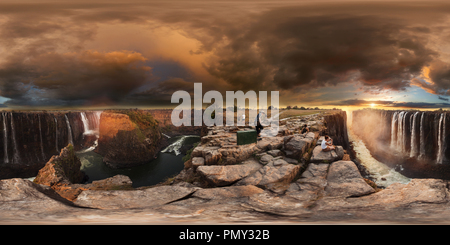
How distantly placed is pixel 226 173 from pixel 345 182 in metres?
3.40

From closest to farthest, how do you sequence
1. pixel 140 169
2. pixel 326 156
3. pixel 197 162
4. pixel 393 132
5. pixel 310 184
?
pixel 310 184, pixel 326 156, pixel 197 162, pixel 393 132, pixel 140 169

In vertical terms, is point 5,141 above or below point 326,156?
below

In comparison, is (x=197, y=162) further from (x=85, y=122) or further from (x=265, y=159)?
(x=85, y=122)

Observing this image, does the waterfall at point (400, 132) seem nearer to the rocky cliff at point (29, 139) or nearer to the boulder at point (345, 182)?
the boulder at point (345, 182)

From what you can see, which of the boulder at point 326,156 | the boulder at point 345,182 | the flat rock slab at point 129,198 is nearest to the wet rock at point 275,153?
the boulder at point 326,156

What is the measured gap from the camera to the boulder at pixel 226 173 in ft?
15.3

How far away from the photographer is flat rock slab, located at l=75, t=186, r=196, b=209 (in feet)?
10.4

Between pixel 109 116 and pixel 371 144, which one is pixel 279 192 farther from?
pixel 371 144

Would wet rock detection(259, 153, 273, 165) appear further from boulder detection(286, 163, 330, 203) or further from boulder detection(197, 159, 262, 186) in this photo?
boulder detection(286, 163, 330, 203)

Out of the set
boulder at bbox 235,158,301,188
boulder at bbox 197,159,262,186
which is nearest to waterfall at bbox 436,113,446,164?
boulder at bbox 235,158,301,188

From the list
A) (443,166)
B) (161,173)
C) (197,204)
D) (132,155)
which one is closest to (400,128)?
(443,166)

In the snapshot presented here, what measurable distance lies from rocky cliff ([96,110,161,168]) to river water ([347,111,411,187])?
36.0m

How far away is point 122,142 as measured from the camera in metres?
27.1

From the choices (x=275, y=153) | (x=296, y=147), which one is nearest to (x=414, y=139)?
(x=296, y=147)
